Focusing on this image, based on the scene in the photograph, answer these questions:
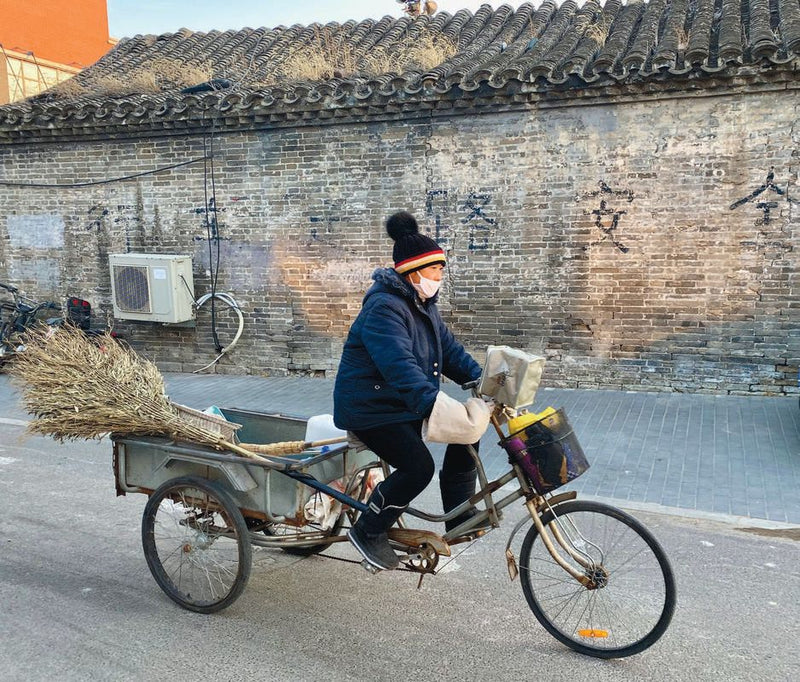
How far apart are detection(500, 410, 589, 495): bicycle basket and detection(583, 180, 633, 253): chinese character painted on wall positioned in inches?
240

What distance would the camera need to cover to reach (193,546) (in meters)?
4.26

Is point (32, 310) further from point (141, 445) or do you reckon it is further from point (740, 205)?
point (740, 205)

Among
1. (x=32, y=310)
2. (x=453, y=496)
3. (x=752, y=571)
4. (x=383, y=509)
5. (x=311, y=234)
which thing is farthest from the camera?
(x=32, y=310)

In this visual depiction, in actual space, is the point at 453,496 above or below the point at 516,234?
below

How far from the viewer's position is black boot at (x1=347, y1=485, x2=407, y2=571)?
12.5ft

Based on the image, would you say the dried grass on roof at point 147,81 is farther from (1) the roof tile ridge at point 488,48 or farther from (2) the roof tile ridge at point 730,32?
(2) the roof tile ridge at point 730,32

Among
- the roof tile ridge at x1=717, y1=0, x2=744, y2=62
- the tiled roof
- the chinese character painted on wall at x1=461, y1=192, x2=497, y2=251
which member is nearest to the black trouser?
the chinese character painted on wall at x1=461, y1=192, x2=497, y2=251

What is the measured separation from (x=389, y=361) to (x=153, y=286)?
817 centimetres

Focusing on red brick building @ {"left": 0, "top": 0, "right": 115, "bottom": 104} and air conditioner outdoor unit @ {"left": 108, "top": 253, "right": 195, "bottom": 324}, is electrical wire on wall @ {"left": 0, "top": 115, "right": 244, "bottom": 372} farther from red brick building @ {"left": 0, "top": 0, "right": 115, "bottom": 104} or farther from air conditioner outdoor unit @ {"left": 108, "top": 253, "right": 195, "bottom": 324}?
red brick building @ {"left": 0, "top": 0, "right": 115, "bottom": 104}

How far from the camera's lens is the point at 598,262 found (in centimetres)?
930

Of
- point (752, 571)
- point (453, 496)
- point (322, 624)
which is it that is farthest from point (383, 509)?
point (752, 571)

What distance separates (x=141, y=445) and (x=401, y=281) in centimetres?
172

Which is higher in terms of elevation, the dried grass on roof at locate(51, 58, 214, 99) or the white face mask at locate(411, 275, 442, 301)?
the dried grass on roof at locate(51, 58, 214, 99)

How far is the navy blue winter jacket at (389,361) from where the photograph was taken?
3631 mm
